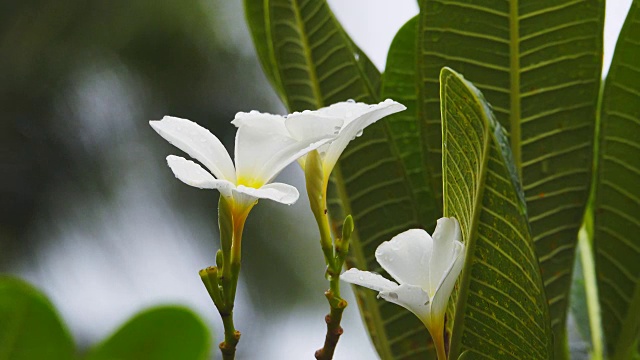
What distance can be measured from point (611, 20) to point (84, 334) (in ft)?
2.91

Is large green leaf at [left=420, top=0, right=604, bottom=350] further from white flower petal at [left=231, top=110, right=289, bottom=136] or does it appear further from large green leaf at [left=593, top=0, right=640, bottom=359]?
white flower petal at [left=231, top=110, right=289, bottom=136]

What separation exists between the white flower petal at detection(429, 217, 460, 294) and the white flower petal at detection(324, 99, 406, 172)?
0.17 feet

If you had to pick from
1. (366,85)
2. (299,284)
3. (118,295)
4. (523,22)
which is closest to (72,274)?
(118,295)

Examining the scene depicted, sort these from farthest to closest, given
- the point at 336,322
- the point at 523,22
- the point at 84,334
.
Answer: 1. the point at 84,334
2. the point at 523,22
3. the point at 336,322

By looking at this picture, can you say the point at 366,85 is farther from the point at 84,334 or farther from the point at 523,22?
the point at 84,334

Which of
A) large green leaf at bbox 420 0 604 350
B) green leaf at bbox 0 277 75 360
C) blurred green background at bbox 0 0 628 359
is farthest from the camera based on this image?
blurred green background at bbox 0 0 628 359

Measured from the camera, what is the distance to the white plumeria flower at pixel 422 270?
0.33 meters

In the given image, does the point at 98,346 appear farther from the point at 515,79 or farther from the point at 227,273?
the point at 515,79

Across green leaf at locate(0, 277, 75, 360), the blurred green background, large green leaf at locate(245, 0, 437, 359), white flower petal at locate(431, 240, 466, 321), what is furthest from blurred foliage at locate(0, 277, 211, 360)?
the blurred green background

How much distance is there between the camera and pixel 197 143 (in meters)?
0.33

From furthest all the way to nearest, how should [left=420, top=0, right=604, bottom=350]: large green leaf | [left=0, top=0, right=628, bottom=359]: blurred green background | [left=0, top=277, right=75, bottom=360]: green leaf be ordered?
[left=0, top=0, right=628, bottom=359]: blurred green background < [left=420, top=0, right=604, bottom=350]: large green leaf < [left=0, top=277, right=75, bottom=360]: green leaf

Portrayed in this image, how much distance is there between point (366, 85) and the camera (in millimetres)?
511

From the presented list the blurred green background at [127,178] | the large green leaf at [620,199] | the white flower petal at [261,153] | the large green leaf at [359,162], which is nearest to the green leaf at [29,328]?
the white flower petal at [261,153]

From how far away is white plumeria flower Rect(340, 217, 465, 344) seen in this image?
1.07ft
